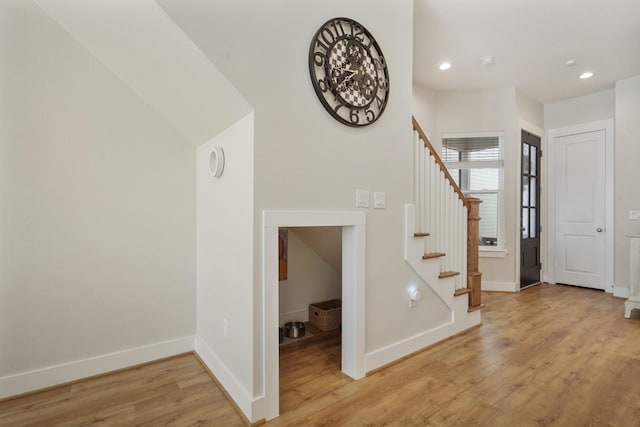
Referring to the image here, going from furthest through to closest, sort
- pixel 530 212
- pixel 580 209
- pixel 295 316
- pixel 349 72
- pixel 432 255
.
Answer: pixel 530 212, pixel 580 209, pixel 295 316, pixel 432 255, pixel 349 72

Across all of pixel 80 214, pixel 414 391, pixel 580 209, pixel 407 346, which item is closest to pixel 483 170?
pixel 580 209

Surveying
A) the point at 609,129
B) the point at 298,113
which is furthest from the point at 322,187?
the point at 609,129

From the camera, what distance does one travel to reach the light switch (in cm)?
219

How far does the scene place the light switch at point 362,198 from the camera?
2193mm

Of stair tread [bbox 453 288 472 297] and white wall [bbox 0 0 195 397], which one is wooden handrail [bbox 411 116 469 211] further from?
white wall [bbox 0 0 195 397]

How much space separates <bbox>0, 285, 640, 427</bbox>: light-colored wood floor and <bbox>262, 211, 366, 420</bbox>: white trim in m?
0.13

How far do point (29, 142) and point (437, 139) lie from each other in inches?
184

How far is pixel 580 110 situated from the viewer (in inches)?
191

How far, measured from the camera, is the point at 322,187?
6.61 ft

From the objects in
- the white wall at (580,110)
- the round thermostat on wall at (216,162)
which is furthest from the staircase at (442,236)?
the white wall at (580,110)

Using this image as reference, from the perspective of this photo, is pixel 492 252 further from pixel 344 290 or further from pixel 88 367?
pixel 88 367

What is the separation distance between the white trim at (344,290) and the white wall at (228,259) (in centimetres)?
9

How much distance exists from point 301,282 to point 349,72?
2042mm

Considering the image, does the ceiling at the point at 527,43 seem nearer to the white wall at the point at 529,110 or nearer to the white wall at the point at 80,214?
the white wall at the point at 529,110
